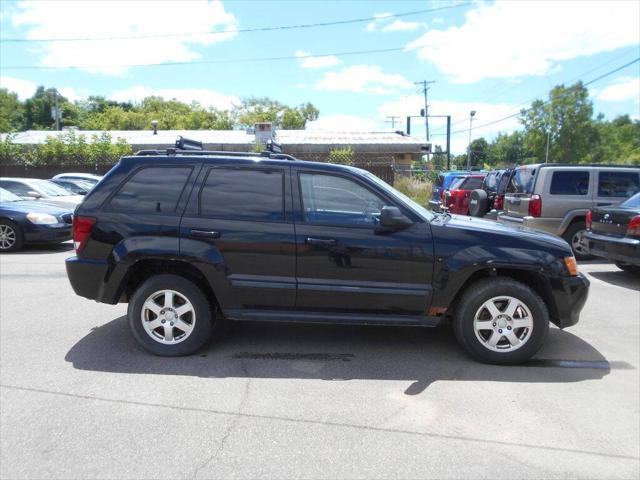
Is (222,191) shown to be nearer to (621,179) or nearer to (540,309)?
(540,309)

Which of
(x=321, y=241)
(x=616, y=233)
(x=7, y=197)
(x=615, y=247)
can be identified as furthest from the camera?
(x=7, y=197)

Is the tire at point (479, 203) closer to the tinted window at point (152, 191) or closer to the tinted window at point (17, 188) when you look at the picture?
the tinted window at point (152, 191)

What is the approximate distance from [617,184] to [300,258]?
820 centimetres

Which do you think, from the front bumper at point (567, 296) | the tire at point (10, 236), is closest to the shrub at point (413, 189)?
the tire at point (10, 236)

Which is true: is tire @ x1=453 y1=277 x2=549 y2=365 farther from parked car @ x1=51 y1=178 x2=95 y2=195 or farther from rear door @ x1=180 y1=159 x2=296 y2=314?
parked car @ x1=51 y1=178 x2=95 y2=195

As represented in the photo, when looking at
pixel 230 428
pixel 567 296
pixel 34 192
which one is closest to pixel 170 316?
pixel 230 428

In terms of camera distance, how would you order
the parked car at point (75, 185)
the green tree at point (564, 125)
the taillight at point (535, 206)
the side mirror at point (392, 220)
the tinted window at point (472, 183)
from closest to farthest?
the side mirror at point (392, 220) < the taillight at point (535, 206) < the tinted window at point (472, 183) < the parked car at point (75, 185) < the green tree at point (564, 125)

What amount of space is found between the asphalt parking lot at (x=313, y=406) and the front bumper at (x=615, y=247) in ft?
7.67

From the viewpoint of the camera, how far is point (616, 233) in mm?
7727

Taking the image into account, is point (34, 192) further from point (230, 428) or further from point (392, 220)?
point (230, 428)

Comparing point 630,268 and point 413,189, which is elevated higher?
point 413,189

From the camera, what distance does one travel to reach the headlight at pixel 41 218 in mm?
10352

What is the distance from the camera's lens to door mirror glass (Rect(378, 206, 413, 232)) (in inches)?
165

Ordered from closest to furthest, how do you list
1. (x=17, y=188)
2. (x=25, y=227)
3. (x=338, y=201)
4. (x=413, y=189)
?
(x=338, y=201)
(x=25, y=227)
(x=17, y=188)
(x=413, y=189)
